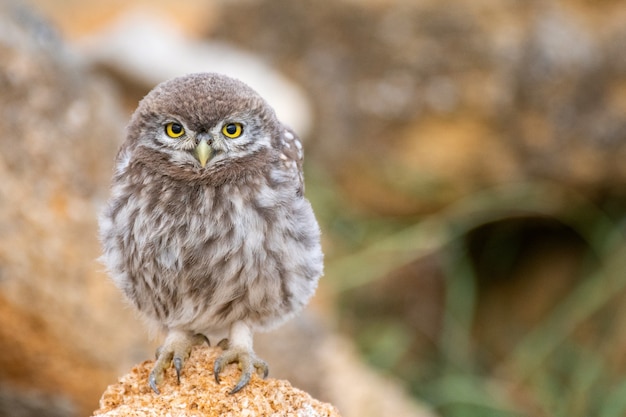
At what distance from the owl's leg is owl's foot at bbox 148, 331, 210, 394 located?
5.0 inches

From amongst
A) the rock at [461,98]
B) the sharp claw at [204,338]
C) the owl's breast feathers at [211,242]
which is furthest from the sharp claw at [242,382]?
the rock at [461,98]

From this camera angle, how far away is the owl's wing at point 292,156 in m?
3.59

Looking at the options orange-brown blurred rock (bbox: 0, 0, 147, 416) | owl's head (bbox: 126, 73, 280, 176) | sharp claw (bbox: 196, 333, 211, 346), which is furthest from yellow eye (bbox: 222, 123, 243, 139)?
orange-brown blurred rock (bbox: 0, 0, 147, 416)

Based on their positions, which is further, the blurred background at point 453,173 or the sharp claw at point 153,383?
the blurred background at point 453,173

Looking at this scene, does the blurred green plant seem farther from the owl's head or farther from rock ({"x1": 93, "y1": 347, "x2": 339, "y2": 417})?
the owl's head

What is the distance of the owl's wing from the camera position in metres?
3.59

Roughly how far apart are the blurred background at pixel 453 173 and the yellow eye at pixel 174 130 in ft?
11.4

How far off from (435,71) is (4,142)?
4549mm

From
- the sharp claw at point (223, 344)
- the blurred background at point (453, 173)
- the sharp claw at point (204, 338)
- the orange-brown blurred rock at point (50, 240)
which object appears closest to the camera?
the sharp claw at point (223, 344)

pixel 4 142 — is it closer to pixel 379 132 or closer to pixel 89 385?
pixel 89 385

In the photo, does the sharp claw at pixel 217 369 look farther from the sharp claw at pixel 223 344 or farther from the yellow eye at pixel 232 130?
the yellow eye at pixel 232 130

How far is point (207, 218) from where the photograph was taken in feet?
11.0

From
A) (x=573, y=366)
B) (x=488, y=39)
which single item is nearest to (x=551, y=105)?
(x=488, y=39)

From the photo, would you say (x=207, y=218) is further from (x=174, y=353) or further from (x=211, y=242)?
(x=174, y=353)
